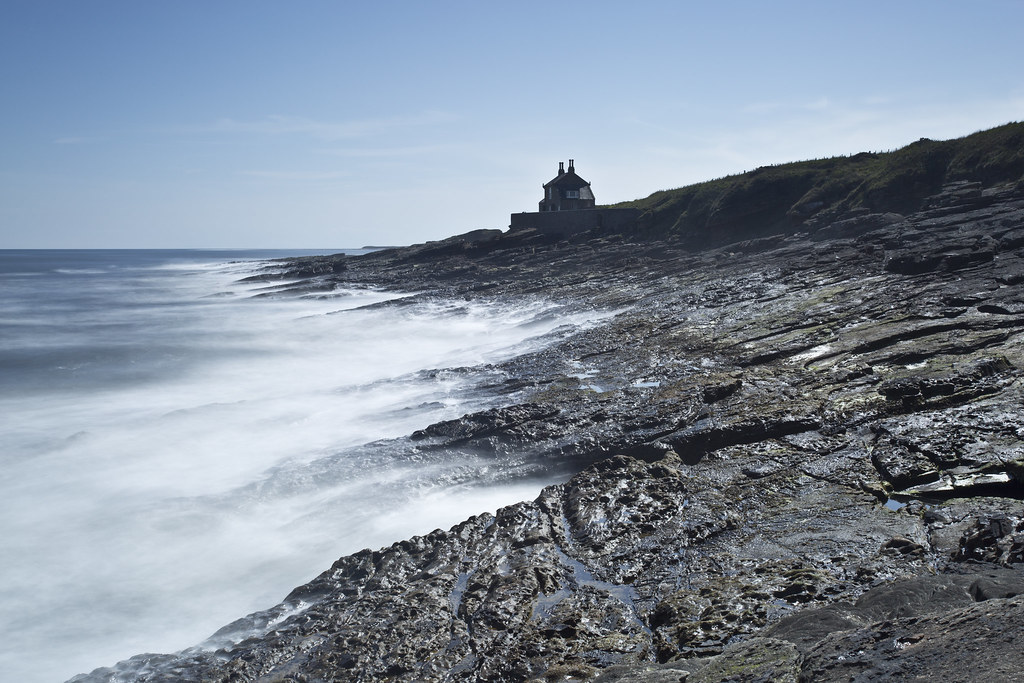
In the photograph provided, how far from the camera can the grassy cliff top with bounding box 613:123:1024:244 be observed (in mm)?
27750

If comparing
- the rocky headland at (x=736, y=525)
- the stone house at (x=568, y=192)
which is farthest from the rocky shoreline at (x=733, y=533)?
the stone house at (x=568, y=192)

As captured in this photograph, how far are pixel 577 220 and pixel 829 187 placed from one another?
1850 cm

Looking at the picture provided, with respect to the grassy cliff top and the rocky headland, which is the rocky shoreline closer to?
the rocky headland

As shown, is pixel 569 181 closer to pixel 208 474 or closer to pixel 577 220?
pixel 577 220

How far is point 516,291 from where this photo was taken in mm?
37000

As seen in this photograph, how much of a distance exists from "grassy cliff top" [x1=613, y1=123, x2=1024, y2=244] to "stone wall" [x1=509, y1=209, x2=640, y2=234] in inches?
53.3

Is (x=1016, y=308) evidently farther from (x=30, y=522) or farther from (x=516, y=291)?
(x=516, y=291)

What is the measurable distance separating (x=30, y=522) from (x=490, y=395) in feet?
30.4

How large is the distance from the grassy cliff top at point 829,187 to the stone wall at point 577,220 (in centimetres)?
135

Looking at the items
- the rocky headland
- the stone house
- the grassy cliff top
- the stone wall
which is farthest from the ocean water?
the stone house

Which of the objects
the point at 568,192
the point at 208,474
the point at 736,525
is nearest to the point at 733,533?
the point at 736,525

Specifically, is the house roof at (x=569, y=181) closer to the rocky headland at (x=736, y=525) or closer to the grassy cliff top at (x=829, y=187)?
the grassy cliff top at (x=829, y=187)

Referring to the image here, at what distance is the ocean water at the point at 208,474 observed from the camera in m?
9.21

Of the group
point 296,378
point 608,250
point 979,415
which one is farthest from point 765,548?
point 608,250
